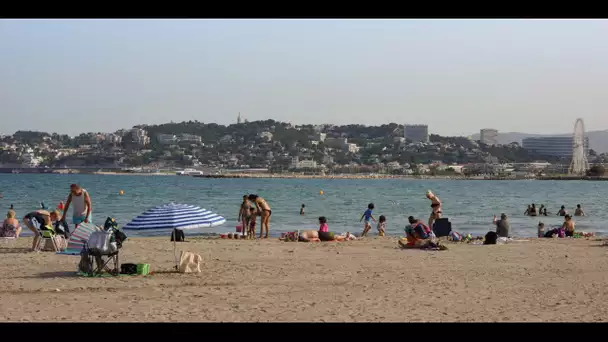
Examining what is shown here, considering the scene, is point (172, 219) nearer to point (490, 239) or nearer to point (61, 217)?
point (61, 217)

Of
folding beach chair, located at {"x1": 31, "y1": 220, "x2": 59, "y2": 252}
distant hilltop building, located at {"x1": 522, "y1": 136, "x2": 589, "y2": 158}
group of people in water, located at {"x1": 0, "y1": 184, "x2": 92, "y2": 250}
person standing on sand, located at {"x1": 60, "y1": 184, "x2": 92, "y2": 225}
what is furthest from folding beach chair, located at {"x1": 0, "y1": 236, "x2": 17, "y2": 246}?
distant hilltop building, located at {"x1": 522, "y1": 136, "x2": 589, "y2": 158}

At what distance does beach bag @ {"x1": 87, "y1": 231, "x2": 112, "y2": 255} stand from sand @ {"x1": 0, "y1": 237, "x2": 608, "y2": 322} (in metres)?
0.38

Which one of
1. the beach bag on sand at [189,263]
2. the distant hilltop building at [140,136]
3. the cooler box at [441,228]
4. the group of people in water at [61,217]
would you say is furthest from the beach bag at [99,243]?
the distant hilltop building at [140,136]

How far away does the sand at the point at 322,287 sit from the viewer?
714 cm

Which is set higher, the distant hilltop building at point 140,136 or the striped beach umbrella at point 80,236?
the distant hilltop building at point 140,136

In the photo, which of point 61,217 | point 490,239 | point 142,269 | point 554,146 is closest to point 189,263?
point 142,269

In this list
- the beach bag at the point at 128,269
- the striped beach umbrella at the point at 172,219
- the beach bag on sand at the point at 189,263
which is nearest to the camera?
the striped beach umbrella at the point at 172,219

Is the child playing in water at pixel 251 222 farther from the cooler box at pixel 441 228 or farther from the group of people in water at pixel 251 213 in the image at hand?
the cooler box at pixel 441 228

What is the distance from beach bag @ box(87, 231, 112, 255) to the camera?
932 centimetres

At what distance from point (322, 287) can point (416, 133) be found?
7176 inches

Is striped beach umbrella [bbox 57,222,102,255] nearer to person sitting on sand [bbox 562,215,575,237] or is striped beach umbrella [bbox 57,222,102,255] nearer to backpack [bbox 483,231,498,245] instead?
backpack [bbox 483,231,498,245]

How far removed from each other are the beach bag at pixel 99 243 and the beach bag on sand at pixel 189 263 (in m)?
1.06
